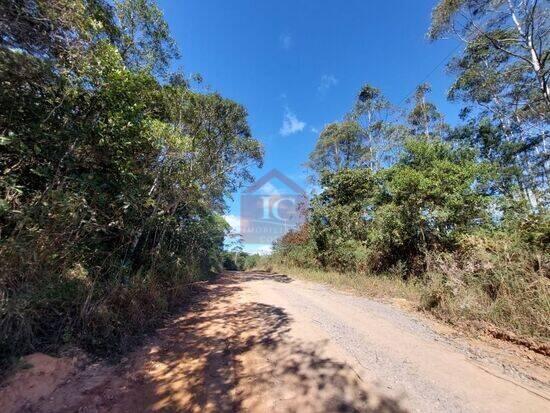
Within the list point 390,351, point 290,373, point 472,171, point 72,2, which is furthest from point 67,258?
point 472,171

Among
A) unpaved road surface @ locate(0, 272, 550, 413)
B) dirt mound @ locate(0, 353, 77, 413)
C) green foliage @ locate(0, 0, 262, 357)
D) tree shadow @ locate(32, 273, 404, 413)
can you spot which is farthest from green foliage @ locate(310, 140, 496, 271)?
dirt mound @ locate(0, 353, 77, 413)

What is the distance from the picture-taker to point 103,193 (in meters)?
4.33

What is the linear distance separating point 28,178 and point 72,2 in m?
2.49

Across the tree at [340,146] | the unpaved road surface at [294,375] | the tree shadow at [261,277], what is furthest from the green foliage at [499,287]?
the tree at [340,146]

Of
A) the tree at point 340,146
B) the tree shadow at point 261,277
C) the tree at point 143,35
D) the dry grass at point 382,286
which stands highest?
the tree at point 340,146

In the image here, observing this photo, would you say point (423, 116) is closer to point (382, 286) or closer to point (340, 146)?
point (340, 146)

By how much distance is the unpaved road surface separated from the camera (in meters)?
2.33

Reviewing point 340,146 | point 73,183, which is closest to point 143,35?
point 73,183

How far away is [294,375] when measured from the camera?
9.32ft

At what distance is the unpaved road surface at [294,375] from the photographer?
7.64ft

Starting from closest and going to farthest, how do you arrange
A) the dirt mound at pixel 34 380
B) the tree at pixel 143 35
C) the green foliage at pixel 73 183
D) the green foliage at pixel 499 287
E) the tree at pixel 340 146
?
the dirt mound at pixel 34 380
the green foliage at pixel 73 183
the green foliage at pixel 499 287
the tree at pixel 143 35
the tree at pixel 340 146

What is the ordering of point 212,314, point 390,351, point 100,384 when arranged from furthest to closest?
1. point 212,314
2. point 390,351
3. point 100,384

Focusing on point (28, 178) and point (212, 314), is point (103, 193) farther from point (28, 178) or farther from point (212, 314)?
point (212, 314)

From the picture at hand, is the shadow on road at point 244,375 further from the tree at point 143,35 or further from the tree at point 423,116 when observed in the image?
the tree at point 423,116
